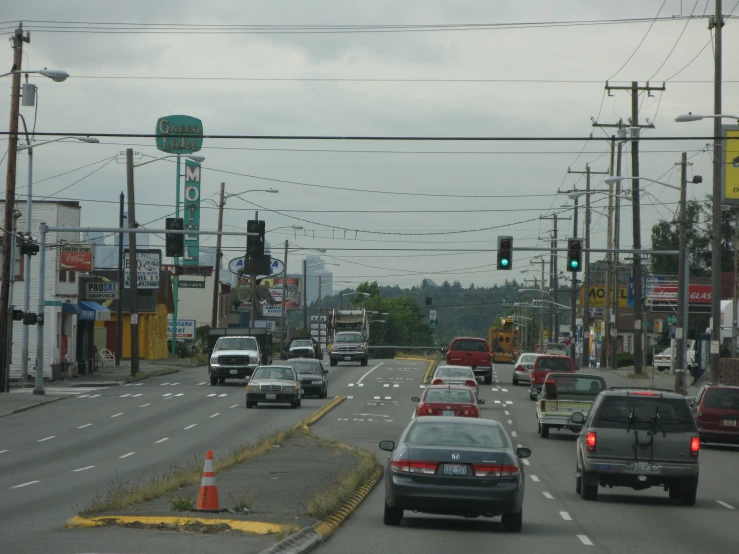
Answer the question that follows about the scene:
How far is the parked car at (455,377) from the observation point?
1492 inches

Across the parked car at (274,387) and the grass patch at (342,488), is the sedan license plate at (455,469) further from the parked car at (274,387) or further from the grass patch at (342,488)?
the parked car at (274,387)

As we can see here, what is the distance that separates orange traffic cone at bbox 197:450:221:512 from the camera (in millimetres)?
14320

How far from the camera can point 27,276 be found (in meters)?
47.1

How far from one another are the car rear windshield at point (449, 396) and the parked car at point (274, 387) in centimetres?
1097

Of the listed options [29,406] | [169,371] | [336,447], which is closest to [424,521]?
[336,447]

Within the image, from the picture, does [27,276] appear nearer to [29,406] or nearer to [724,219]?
[29,406]

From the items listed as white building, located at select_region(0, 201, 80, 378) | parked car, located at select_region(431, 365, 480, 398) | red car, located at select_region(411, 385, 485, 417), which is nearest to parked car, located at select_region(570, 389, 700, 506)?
red car, located at select_region(411, 385, 485, 417)

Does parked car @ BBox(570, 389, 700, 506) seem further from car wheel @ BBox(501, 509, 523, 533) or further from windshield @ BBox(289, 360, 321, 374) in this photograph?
windshield @ BBox(289, 360, 321, 374)

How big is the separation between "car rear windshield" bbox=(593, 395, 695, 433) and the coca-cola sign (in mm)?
38387

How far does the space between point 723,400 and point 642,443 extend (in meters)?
13.2

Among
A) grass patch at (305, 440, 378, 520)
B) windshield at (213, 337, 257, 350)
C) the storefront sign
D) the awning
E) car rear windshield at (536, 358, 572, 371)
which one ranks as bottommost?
grass patch at (305, 440, 378, 520)

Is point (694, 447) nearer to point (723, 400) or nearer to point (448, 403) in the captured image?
point (448, 403)

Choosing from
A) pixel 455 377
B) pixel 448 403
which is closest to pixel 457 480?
pixel 448 403

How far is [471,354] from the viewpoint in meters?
54.2
